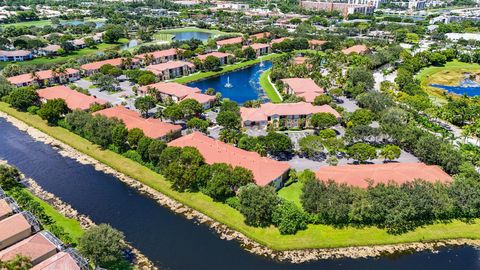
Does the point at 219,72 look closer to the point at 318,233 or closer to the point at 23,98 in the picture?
the point at 23,98

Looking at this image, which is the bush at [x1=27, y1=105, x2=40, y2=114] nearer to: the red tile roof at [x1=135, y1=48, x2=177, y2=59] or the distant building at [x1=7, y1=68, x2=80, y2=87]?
the distant building at [x1=7, y1=68, x2=80, y2=87]

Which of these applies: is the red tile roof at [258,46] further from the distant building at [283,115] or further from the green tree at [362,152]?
the green tree at [362,152]

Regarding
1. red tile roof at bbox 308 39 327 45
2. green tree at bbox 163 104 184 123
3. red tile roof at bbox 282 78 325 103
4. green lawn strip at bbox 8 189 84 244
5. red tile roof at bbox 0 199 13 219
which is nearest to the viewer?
red tile roof at bbox 0 199 13 219

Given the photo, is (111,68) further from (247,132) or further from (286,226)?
(286,226)

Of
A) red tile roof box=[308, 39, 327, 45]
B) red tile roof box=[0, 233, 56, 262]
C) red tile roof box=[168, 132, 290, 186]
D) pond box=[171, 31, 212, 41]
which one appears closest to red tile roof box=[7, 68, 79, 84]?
red tile roof box=[168, 132, 290, 186]

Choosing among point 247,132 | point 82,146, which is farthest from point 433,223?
point 82,146

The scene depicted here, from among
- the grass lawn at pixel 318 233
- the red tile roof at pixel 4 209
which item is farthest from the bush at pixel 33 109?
the grass lawn at pixel 318 233
